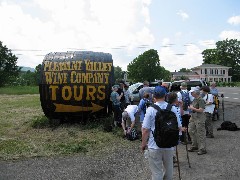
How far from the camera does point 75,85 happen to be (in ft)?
41.4

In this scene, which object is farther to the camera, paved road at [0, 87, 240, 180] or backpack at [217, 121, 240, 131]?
backpack at [217, 121, 240, 131]

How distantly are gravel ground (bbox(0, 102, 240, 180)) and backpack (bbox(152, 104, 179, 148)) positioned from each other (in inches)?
89.9

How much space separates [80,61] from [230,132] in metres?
6.14

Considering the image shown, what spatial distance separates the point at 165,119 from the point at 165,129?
151 mm

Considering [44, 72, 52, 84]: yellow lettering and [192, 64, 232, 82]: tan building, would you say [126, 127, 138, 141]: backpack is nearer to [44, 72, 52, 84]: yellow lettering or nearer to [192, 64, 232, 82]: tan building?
[44, 72, 52, 84]: yellow lettering

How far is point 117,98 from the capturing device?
12531 millimetres

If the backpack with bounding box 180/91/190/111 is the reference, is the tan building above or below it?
above

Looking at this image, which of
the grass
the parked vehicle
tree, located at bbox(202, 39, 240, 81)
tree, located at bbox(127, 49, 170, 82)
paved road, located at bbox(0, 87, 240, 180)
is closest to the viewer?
paved road, located at bbox(0, 87, 240, 180)

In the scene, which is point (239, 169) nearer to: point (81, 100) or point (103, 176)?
point (103, 176)

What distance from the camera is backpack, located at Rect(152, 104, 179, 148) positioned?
5020mm

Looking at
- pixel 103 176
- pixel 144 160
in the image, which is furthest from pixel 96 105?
pixel 103 176

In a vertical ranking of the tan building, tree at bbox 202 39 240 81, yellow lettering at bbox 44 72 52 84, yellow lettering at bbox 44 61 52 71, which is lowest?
yellow lettering at bbox 44 72 52 84

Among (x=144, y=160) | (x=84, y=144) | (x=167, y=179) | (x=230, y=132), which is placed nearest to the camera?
(x=167, y=179)

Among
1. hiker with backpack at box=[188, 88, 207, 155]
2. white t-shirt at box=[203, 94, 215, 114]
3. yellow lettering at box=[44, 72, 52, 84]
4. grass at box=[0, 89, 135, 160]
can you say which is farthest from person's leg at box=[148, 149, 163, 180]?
yellow lettering at box=[44, 72, 52, 84]
